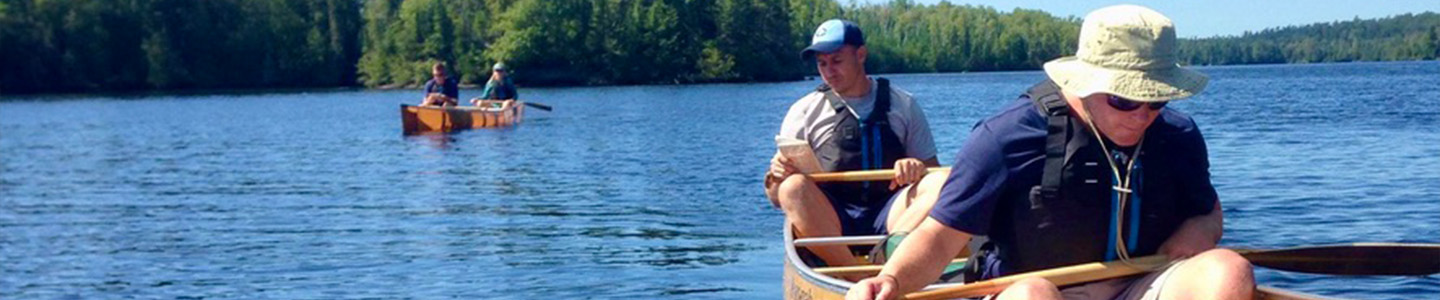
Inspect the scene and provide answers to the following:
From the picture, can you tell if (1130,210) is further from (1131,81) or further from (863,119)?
(863,119)

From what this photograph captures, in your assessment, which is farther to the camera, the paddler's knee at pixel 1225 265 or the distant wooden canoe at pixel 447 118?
the distant wooden canoe at pixel 447 118

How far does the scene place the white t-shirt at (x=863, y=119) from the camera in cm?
850

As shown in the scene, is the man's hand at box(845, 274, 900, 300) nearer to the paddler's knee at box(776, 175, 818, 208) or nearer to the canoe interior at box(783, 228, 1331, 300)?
the canoe interior at box(783, 228, 1331, 300)

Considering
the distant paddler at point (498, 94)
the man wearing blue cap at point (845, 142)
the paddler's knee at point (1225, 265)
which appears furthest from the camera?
the distant paddler at point (498, 94)

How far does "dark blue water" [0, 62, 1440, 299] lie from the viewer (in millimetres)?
12656

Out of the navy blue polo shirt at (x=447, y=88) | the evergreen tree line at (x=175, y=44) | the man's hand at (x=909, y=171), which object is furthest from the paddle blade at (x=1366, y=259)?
the evergreen tree line at (x=175, y=44)

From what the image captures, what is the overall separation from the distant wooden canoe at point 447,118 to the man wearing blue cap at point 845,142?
27.2 metres

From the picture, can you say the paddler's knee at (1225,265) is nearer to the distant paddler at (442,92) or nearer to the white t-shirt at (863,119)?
the white t-shirt at (863,119)

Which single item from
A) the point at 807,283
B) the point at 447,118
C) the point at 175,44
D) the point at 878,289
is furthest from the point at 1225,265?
the point at 175,44

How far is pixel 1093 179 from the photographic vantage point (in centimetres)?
488

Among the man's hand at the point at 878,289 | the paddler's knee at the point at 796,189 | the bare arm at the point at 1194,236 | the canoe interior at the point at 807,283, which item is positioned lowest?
the canoe interior at the point at 807,283

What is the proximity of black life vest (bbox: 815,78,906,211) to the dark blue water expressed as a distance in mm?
2873

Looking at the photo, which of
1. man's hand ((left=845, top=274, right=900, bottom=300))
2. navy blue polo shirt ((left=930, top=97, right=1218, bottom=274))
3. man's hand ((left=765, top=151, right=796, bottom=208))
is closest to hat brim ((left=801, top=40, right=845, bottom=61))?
man's hand ((left=765, top=151, right=796, bottom=208))

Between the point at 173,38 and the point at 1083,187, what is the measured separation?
371 feet
